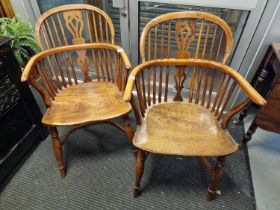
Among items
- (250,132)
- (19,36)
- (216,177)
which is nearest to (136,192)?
(216,177)

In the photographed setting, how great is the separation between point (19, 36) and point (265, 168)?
2188 millimetres

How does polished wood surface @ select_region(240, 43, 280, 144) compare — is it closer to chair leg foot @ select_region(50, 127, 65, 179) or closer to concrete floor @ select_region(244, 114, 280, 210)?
concrete floor @ select_region(244, 114, 280, 210)

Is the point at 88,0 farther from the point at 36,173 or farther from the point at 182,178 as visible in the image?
the point at 182,178

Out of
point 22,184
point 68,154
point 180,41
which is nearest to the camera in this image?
point 180,41

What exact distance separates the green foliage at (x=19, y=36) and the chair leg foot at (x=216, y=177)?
5.62ft

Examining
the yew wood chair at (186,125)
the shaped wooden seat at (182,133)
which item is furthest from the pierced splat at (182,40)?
the shaped wooden seat at (182,133)

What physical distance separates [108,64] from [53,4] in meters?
0.94

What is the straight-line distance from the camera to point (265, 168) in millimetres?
1302

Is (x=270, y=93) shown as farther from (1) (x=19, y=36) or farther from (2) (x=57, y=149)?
(1) (x=19, y=36)

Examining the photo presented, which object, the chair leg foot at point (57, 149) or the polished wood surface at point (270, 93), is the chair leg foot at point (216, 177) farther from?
the chair leg foot at point (57, 149)

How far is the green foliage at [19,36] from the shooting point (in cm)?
153

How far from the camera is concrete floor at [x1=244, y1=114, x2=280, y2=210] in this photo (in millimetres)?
1141

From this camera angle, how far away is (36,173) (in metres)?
1.26

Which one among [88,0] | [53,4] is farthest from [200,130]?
[53,4]
